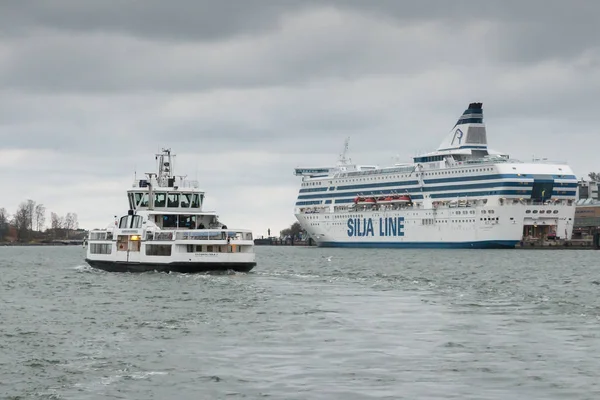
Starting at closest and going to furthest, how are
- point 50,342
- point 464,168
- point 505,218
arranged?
point 50,342, point 505,218, point 464,168

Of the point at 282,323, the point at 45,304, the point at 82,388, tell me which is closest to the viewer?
the point at 82,388

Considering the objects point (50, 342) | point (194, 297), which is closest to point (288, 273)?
point (194, 297)

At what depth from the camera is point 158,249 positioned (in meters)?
66.8

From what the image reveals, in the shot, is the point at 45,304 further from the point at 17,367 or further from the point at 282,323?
the point at 17,367

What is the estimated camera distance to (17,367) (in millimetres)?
28828

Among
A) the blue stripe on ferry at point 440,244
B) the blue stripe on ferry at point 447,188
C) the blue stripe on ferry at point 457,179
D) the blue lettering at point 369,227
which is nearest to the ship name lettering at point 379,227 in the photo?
the blue lettering at point 369,227

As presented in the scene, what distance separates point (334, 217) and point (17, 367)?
465 feet

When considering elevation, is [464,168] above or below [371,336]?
above

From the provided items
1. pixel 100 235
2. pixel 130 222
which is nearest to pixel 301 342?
pixel 130 222

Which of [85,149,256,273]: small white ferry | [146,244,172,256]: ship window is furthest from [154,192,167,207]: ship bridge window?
[146,244,172,256]: ship window

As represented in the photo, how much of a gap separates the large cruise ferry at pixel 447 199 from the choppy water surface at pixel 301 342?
8626cm

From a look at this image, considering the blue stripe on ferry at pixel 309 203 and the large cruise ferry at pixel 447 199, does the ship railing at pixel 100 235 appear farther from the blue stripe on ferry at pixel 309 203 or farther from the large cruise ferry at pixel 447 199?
the blue stripe on ferry at pixel 309 203

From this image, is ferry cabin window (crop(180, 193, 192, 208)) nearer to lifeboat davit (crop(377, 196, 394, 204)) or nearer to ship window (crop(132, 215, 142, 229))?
ship window (crop(132, 215, 142, 229))

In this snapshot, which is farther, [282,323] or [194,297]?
[194,297]
